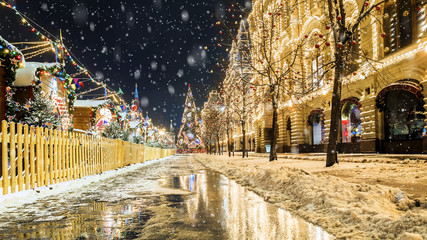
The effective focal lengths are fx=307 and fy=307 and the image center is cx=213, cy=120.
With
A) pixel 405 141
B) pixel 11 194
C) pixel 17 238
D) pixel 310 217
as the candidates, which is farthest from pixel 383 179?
pixel 405 141

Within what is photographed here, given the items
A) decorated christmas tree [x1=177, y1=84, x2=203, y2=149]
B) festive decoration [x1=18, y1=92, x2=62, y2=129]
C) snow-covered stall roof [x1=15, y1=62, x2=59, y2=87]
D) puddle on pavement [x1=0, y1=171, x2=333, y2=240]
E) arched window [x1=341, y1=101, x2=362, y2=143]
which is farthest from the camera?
decorated christmas tree [x1=177, y1=84, x2=203, y2=149]

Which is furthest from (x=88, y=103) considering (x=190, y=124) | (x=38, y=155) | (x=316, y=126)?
(x=190, y=124)

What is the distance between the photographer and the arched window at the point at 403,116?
1772cm

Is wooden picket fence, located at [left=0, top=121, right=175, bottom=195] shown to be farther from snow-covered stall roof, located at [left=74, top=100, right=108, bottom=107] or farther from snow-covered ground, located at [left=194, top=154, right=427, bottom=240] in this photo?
snow-covered stall roof, located at [left=74, top=100, right=108, bottom=107]

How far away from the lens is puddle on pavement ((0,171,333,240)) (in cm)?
391

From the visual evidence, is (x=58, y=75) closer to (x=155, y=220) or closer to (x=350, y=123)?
(x=155, y=220)

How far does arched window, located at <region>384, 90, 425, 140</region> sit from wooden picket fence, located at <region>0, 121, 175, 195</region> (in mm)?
17132

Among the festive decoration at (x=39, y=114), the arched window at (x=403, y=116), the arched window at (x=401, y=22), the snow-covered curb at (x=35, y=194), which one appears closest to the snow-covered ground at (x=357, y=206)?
the snow-covered curb at (x=35, y=194)

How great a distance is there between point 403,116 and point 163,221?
1891cm

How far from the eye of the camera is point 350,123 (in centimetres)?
2498

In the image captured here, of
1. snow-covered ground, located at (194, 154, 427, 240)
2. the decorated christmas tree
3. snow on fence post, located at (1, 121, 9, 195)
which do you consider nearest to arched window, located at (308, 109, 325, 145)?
snow-covered ground, located at (194, 154, 427, 240)

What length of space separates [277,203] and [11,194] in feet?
19.2

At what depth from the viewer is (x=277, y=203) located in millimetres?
6004

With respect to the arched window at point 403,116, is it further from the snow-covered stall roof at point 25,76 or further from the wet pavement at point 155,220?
the snow-covered stall roof at point 25,76
